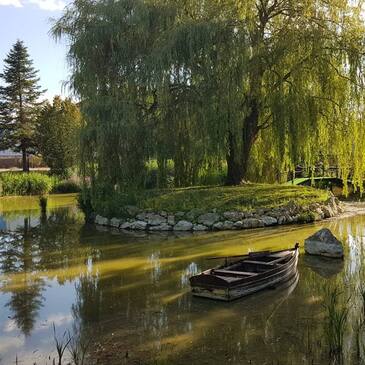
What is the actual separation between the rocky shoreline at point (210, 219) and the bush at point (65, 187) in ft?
52.1

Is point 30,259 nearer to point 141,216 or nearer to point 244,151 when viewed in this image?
point 141,216

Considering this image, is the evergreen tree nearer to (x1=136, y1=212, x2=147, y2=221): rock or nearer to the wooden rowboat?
(x1=136, y1=212, x2=147, y2=221): rock

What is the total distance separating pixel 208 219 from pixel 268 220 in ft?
6.65

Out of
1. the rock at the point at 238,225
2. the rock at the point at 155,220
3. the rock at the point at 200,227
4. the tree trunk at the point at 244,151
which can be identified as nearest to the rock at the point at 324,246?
the rock at the point at 238,225

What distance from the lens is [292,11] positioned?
18.1 metres

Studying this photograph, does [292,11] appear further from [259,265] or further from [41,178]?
Result: [41,178]

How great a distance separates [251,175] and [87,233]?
28.0 feet

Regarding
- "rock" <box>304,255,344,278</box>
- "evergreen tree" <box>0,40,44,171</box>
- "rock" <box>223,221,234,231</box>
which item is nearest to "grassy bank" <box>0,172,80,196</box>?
"evergreen tree" <box>0,40,44,171</box>

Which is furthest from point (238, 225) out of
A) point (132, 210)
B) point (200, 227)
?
point (132, 210)

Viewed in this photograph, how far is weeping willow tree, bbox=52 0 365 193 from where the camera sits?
16.6m

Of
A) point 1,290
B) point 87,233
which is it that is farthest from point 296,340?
point 87,233

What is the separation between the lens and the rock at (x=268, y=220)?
16.2 m

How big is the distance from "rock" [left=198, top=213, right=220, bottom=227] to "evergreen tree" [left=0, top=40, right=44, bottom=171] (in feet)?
91.0

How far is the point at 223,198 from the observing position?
16844mm
